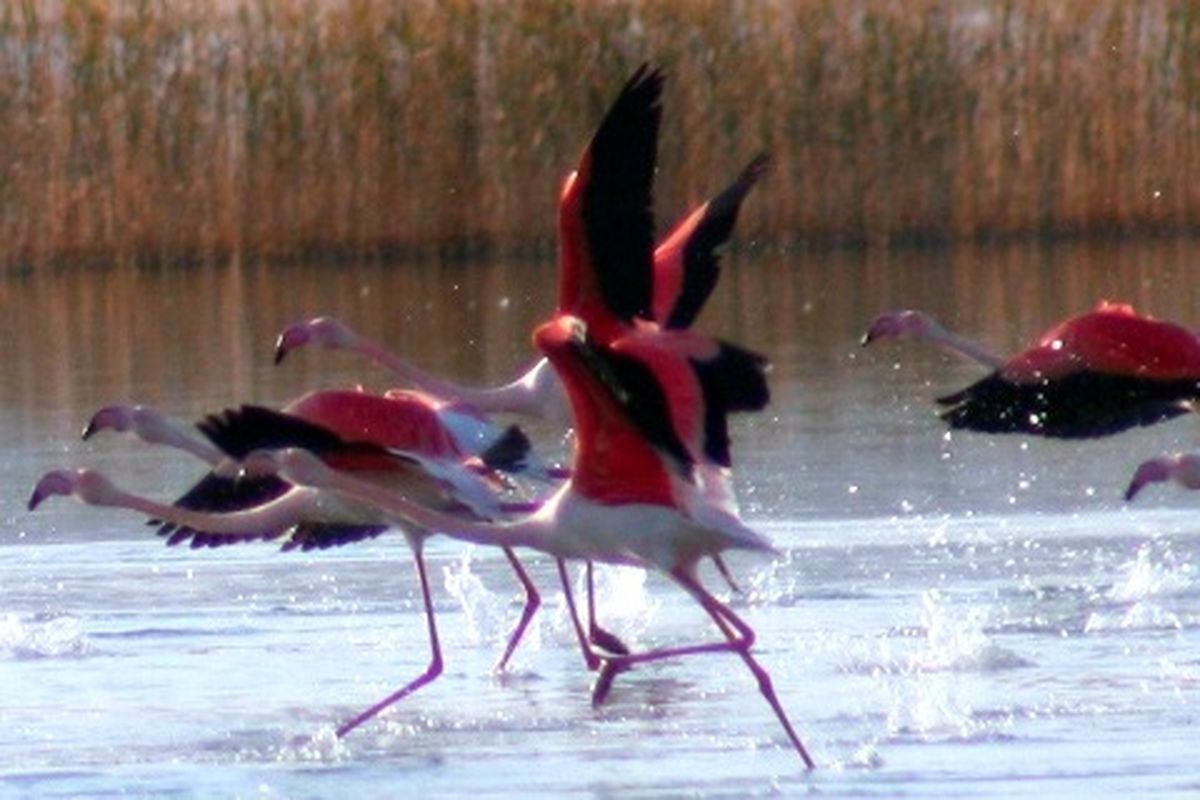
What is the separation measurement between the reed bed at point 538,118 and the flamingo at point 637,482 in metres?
12.0

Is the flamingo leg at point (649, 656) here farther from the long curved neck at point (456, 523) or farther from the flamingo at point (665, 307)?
the flamingo at point (665, 307)

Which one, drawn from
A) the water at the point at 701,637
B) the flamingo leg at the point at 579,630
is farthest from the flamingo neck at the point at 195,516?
the flamingo leg at the point at 579,630

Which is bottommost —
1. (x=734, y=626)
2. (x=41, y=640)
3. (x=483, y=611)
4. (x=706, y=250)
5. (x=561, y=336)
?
(x=483, y=611)

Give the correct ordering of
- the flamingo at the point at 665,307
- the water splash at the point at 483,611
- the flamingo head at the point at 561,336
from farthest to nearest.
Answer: the water splash at the point at 483,611, the flamingo at the point at 665,307, the flamingo head at the point at 561,336

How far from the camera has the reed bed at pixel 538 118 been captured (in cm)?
1984

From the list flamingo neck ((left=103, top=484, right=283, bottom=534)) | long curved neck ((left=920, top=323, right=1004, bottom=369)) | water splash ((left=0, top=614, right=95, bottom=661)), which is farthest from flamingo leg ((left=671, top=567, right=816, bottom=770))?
water splash ((left=0, top=614, right=95, bottom=661))

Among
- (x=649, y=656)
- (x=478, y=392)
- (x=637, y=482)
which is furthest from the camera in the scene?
(x=478, y=392)

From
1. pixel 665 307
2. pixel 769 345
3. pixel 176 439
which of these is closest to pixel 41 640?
pixel 176 439

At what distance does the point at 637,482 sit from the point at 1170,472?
1.19m

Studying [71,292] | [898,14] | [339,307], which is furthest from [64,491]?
[898,14]

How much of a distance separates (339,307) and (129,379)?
3.10 meters

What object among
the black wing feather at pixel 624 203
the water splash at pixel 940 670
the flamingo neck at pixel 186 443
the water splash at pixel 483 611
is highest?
the black wing feather at pixel 624 203

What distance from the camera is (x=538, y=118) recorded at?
20.5 metres

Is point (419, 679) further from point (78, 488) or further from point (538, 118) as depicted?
point (538, 118)
